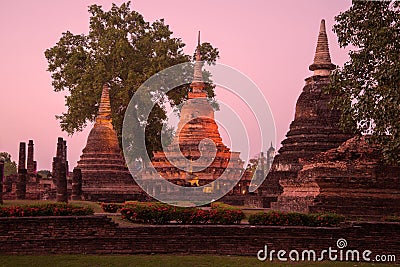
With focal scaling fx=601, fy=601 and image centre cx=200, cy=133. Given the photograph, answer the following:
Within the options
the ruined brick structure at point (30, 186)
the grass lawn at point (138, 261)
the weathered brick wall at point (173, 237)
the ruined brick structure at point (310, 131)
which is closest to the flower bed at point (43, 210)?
the weathered brick wall at point (173, 237)

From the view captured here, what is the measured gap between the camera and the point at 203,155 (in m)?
39.3

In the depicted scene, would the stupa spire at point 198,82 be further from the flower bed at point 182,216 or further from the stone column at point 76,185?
the flower bed at point 182,216

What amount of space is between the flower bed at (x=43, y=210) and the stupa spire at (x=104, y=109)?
20113 millimetres

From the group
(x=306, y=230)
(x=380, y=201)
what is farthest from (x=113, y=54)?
(x=306, y=230)

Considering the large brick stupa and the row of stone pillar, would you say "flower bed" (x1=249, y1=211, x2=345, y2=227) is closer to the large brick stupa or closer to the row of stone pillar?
the row of stone pillar

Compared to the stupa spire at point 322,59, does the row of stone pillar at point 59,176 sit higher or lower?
lower

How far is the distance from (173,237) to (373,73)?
22.9 ft

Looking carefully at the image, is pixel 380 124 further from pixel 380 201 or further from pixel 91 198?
pixel 91 198

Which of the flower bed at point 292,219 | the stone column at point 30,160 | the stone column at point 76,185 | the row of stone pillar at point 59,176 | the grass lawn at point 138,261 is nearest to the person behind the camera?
the grass lawn at point 138,261

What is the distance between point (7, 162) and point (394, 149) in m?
63.4

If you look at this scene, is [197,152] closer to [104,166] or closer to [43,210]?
[104,166]

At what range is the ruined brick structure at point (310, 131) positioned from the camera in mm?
27402

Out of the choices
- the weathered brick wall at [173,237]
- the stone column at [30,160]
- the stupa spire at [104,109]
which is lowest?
the weathered brick wall at [173,237]

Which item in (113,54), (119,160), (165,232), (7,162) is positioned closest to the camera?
(165,232)
